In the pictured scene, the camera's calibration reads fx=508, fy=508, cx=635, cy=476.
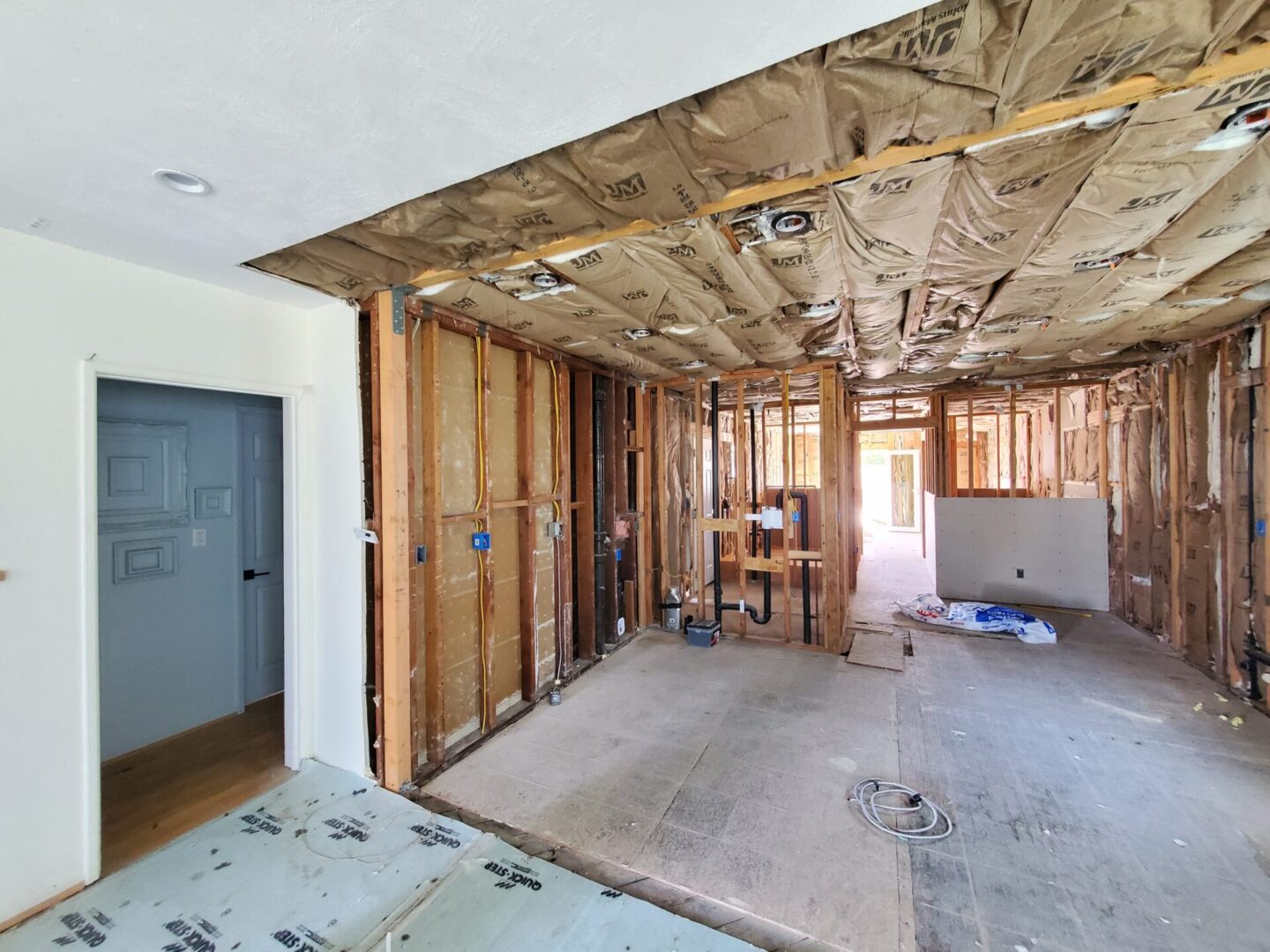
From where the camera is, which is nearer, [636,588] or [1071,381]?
[636,588]

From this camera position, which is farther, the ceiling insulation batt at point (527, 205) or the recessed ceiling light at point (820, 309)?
the recessed ceiling light at point (820, 309)

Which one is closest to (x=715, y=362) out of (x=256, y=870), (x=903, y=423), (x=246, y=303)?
(x=246, y=303)

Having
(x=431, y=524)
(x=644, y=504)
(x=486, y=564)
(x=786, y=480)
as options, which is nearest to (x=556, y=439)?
(x=486, y=564)

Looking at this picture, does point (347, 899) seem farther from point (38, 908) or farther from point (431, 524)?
point (431, 524)

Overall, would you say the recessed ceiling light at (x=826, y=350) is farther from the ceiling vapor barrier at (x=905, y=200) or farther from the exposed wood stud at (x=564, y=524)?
the exposed wood stud at (x=564, y=524)

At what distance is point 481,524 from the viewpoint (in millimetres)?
3115

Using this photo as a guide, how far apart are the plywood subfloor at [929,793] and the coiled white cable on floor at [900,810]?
0.06m

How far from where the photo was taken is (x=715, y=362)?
4.36 meters

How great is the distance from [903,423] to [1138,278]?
4.11 m

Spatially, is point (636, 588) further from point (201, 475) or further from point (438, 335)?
point (201, 475)

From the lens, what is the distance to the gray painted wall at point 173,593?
276 cm

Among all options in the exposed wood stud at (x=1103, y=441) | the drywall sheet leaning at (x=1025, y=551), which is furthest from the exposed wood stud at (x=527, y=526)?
the exposed wood stud at (x=1103, y=441)

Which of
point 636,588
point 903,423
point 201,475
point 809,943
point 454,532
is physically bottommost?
point 809,943

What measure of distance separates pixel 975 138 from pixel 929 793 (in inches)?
108
